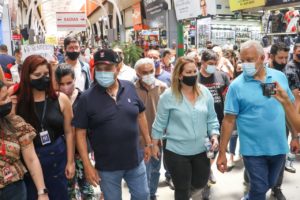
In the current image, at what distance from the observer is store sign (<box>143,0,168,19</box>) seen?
1409cm

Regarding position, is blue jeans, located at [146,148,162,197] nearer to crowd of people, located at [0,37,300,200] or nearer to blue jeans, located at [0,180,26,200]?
crowd of people, located at [0,37,300,200]

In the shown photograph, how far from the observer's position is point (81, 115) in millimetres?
2609

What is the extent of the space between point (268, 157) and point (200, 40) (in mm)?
Answer: 8973

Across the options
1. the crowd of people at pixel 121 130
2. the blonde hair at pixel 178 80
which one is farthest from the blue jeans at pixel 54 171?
the blonde hair at pixel 178 80

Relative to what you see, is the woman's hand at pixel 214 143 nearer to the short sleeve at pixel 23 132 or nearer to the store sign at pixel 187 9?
Result: the short sleeve at pixel 23 132

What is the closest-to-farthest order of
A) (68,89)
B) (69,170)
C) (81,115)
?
(81,115) < (69,170) < (68,89)

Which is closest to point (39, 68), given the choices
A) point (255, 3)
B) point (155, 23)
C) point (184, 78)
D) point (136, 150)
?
point (136, 150)

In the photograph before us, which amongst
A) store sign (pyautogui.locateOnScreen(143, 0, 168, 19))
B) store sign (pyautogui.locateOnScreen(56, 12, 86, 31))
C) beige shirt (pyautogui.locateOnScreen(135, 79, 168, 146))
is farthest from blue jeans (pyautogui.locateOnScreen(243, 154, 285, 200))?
store sign (pyautogui.locateOnScreen(143, 0, 168, 19))

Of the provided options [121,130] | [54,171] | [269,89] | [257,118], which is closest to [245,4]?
[257,118]

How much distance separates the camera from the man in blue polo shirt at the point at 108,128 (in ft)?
8.59

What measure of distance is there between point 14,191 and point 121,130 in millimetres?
862

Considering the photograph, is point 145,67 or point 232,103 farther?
point 145,67

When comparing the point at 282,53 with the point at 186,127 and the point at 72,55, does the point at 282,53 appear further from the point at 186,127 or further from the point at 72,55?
the point at 72,55

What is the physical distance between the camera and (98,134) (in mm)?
2645
